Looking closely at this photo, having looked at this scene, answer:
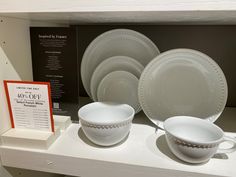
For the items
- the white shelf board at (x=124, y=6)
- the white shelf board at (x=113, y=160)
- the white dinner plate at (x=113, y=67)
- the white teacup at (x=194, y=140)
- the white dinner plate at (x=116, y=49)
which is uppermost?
the white shelf board at (x=124, y=6)

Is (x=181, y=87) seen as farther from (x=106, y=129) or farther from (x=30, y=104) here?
(x=30, y=104)

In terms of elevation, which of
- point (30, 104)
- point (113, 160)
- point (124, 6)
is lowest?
point (113, 160)

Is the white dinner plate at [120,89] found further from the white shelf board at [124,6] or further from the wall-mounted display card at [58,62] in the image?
the white shelf board at [124,6]

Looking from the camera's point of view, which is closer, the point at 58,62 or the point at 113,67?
the point at 58,62

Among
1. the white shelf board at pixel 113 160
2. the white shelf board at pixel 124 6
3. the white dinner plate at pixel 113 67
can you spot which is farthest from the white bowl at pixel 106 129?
the white shelf board at pixel 124 6

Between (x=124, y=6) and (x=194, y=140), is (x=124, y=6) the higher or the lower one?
the higher one

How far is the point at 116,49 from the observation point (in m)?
0.79

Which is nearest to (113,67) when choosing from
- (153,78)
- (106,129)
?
(153,78)

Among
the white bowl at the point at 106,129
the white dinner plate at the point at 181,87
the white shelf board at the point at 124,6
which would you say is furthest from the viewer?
the white dinner plate at the point at 181,87

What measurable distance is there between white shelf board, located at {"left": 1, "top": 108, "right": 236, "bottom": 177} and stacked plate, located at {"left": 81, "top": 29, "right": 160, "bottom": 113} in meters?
0.19

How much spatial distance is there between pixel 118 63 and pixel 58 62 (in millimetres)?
217

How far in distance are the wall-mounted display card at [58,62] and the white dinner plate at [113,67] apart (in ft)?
0.40

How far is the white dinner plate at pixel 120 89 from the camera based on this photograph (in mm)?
744

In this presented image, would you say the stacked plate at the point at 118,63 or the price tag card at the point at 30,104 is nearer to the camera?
the price tag card at the point at 30,104
